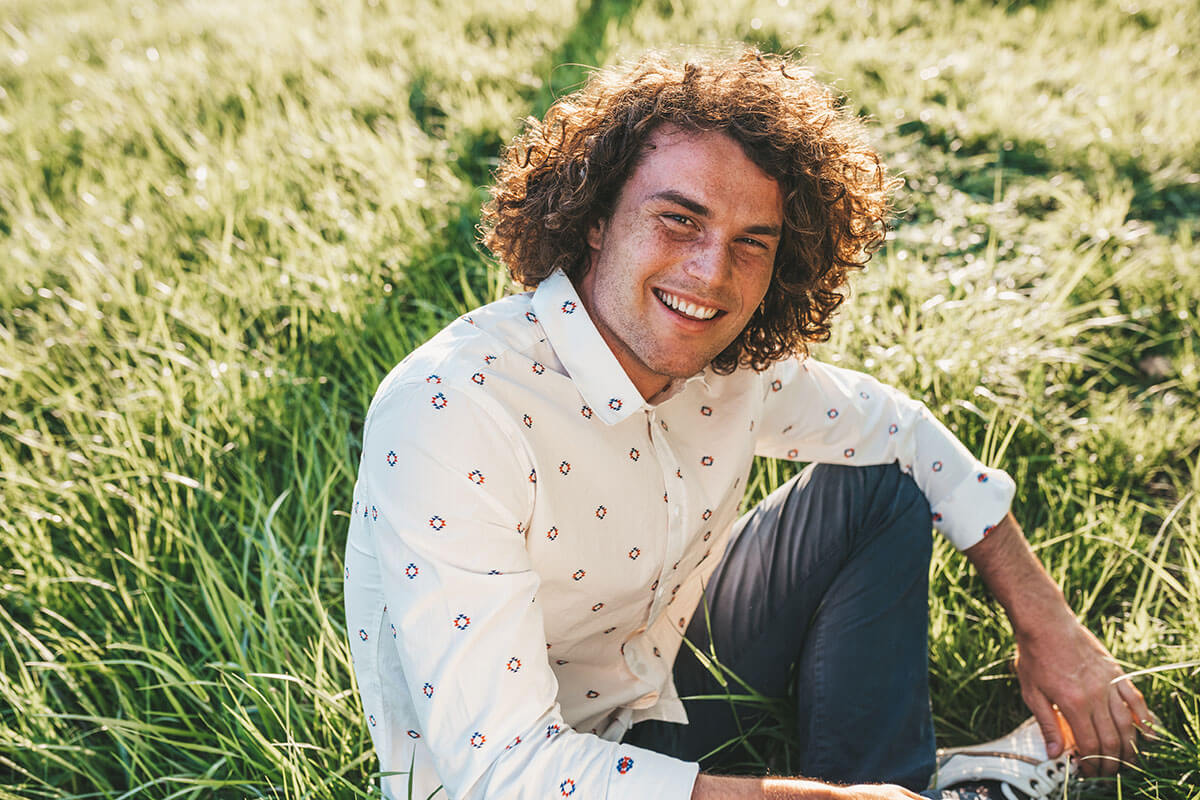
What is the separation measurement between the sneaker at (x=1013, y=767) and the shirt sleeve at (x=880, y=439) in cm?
43

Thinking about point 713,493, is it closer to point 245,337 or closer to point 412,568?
point 412,568

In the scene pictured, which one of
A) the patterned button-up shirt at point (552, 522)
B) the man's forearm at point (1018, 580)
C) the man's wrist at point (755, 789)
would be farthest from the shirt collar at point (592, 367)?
the man's forearm at point (1018, 580)

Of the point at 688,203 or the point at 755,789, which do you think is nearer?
the point at 755,789

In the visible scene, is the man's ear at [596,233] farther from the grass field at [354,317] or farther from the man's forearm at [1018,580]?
the man's forearm at [1018,580]

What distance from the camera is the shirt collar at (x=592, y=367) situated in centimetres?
171

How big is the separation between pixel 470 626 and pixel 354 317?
1.76 metres

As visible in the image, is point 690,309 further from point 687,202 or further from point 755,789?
point 755,789

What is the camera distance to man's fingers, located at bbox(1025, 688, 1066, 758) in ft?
6.64

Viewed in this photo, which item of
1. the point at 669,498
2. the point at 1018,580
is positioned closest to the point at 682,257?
the point at 669,498

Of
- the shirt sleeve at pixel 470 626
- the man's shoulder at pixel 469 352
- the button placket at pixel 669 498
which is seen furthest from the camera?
the button placket at pixel 669 498

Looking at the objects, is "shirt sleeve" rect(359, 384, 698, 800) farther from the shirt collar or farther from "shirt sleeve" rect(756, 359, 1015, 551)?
"shirt sleeve" rect(756, 359, 1015, 551)

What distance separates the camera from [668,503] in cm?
182

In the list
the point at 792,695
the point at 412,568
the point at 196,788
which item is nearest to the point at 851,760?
→ the point at 792,695

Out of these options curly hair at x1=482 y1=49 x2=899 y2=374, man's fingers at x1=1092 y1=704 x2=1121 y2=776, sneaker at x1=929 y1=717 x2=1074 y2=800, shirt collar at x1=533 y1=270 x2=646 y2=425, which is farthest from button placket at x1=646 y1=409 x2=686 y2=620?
man's fingers at x1=1092 y1=704 x2=1121 y2=776
